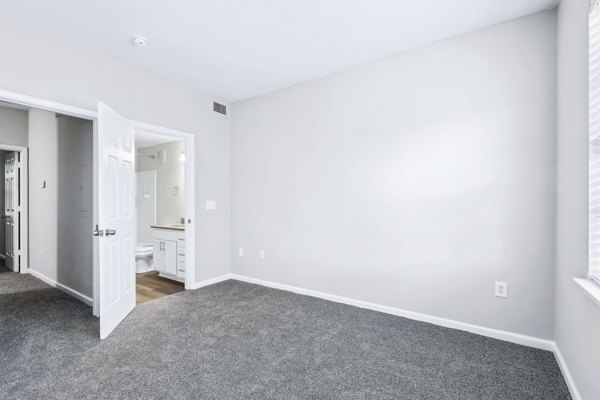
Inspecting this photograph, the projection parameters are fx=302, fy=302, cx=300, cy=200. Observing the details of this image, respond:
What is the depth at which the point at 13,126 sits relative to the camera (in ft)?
14.9

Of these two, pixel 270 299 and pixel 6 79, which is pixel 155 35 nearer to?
pixel 6 79

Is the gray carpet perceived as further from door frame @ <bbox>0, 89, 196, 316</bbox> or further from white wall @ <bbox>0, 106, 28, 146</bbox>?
white wall @ <bbox>0, 106, 28, 146</bbox>

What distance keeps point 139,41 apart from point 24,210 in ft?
12.7

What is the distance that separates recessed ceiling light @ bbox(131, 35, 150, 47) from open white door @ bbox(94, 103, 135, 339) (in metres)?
0.65

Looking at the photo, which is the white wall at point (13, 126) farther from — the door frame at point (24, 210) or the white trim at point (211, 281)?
the white trim at point (211, 281)

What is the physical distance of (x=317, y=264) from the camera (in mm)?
3572

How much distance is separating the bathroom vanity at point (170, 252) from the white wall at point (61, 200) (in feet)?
3.69

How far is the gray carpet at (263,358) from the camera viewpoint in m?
1.84

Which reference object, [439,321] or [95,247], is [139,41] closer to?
[95,247]

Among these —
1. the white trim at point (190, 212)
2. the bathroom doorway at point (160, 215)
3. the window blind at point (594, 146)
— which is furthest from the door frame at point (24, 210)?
the window blind at point (594, 146)

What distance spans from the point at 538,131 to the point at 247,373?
280cm

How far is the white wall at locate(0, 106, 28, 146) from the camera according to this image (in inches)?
175

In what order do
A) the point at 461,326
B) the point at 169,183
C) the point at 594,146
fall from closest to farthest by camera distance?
the point at 594,146 < the point at 461,326 < the point at 169,183

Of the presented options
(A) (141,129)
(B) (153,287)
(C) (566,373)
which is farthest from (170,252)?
(C) (566,373)
